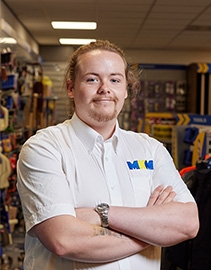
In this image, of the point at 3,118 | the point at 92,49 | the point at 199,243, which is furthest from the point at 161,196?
the point at 3,118

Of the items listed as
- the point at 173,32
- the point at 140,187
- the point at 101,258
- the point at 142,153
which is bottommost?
the point at 101,258

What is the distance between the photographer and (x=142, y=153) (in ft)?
5.82

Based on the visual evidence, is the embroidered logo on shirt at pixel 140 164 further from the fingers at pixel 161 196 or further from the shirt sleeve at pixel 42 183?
the shirt sleeve at pixel 42 183

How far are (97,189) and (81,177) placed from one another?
0.21 ft

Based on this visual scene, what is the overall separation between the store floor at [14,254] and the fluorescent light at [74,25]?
3.11m

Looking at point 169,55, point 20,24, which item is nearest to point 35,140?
point 20,24

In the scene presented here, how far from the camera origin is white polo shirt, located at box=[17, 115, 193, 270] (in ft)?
5.11

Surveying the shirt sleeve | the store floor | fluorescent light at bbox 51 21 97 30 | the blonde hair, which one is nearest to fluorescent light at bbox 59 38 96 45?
fluorescent light at bbox 51 21 97 30

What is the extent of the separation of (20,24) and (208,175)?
551 centimetres

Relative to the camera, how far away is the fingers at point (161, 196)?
168 centimetres

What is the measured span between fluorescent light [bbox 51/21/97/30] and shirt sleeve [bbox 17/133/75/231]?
5.93m

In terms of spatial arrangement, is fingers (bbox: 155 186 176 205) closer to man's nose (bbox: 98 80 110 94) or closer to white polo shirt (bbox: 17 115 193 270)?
white polo shirt (bbox: 17 115 193 270)

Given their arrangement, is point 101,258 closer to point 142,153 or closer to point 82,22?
point 142,153

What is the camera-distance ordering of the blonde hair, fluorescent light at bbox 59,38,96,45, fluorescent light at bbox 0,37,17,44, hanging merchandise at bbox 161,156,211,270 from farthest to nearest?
fluorescent light at bbox 59,38,96,45 → fluorescent light at bbox 0,37,17,44 → hanging merchandise at bbox 161,156,211,270 → the blonde hair
